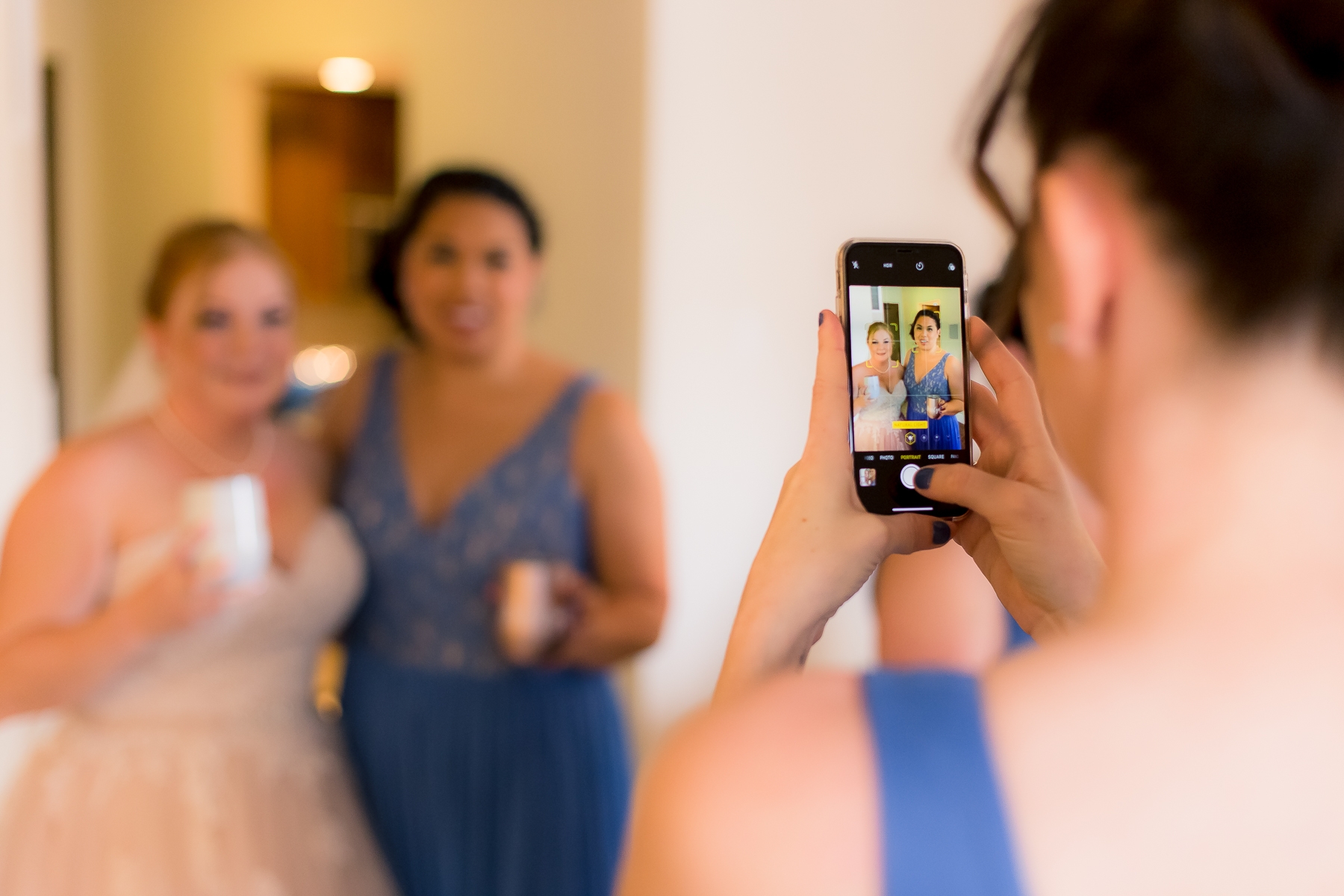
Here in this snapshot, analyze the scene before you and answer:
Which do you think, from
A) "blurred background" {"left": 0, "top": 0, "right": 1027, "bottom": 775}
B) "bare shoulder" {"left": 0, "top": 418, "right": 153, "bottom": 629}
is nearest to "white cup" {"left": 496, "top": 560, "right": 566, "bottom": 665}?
"bare shoulder" {"left": 0, "top": 418, "right": 153, "bottom": 629}

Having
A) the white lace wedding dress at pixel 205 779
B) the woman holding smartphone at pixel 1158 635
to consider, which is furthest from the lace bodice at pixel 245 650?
the woman holding smartphone at pixel 1158 635

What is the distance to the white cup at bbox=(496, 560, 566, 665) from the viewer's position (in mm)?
1129

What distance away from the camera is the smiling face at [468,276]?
1.31 metres

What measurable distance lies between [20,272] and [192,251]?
483mm

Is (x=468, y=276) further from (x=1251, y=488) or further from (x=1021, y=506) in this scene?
(x=1251, y=488)

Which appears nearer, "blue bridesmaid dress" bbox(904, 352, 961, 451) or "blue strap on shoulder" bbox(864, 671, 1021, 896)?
"blue strap on shoulder" bbox(864, 671, 1021, 896)

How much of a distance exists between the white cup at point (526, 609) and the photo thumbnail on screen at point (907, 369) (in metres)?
0.66

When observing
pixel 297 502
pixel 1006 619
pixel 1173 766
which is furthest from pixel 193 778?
A: pixel 1173 766

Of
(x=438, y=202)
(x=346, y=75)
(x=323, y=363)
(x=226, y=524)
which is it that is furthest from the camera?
(x=323, y=363)

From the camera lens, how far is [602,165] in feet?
8.18

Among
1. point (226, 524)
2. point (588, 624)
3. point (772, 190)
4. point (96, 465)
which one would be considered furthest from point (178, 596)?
point (772, 190)

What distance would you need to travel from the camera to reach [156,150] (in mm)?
3225

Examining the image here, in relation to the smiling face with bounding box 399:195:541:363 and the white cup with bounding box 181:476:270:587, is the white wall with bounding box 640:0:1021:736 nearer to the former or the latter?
the smiling face with bounding box 399:195:541:363

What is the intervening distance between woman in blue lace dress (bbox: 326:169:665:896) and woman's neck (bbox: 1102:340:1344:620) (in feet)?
3.01
